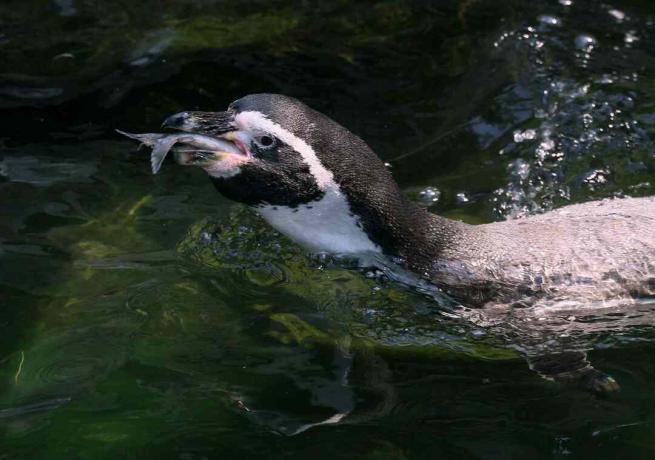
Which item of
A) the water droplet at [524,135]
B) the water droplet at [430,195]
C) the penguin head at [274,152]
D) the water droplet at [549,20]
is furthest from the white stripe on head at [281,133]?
the water droplet at [549,20]

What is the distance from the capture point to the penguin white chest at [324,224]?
471cm

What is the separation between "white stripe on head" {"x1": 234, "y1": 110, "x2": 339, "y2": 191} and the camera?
4480 millimetres

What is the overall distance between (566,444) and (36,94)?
4.33 metres

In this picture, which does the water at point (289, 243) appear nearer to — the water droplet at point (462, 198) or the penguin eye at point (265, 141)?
the water droplet at point (462, 198)

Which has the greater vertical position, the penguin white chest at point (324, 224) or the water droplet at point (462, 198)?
the penguin white chest at point (324, 224)

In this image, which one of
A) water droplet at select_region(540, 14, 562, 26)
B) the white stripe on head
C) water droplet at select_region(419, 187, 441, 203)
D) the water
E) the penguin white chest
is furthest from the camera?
water droplet at select_region(540, 14, 562, 26)

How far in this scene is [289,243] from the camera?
5.64m

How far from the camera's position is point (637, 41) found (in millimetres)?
7539

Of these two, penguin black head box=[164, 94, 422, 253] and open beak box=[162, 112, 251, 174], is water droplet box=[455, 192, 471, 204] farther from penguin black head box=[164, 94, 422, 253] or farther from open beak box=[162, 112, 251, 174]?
open beak box=[162, 112, 251, 174]

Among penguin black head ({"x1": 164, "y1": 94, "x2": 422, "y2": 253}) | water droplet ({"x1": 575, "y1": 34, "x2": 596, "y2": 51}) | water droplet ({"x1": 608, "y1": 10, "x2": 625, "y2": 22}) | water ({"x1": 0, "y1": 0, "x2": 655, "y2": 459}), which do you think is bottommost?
water ({"x1": 0, "y1": 0, "x2": 655, "y2": 459})

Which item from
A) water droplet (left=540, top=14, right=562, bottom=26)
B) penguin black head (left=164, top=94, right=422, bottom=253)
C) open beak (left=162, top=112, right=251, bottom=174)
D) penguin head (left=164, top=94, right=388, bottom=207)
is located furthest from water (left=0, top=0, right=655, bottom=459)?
open beak (left=162, top=112, right=251, bottom=174)

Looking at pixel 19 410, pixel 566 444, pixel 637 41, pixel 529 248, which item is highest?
pixel 637 41

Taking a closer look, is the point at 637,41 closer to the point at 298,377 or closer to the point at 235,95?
the point at 235,95

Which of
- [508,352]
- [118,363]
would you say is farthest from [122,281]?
[508,352]
